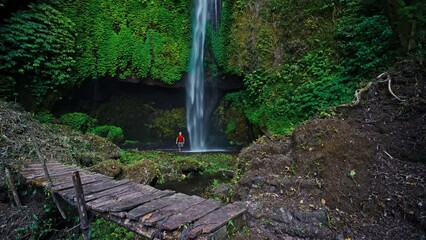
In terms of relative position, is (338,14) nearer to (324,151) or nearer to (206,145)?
(324,151)

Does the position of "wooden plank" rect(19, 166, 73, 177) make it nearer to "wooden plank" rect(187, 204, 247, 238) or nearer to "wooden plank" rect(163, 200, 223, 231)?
"wooden plank" rect(163, 200, 223, 231)

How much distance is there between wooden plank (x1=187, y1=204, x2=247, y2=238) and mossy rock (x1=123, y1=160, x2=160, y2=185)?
4.12m

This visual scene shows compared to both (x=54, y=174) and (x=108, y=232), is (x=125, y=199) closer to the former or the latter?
(x=108, y=232)

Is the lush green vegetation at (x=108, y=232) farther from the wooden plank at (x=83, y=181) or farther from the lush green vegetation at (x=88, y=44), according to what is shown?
the lush green vegetation at (x=88, y=44)

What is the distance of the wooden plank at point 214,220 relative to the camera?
80.7 inches

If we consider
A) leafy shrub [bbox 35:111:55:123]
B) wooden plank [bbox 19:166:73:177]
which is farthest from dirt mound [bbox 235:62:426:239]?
leafy shrub [bbox 35:111:55:123]

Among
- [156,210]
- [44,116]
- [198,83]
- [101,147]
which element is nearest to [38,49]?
[44,116]

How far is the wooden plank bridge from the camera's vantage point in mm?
2127

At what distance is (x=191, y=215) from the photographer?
2312 millimetres

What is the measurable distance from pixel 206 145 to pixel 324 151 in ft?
36.6

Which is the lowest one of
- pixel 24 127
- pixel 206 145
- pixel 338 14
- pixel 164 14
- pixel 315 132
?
pixel 206 145

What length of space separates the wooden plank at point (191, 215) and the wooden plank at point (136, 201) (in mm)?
509

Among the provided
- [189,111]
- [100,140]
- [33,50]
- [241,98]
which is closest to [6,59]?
[33,50]

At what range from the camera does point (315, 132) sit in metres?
4.27
